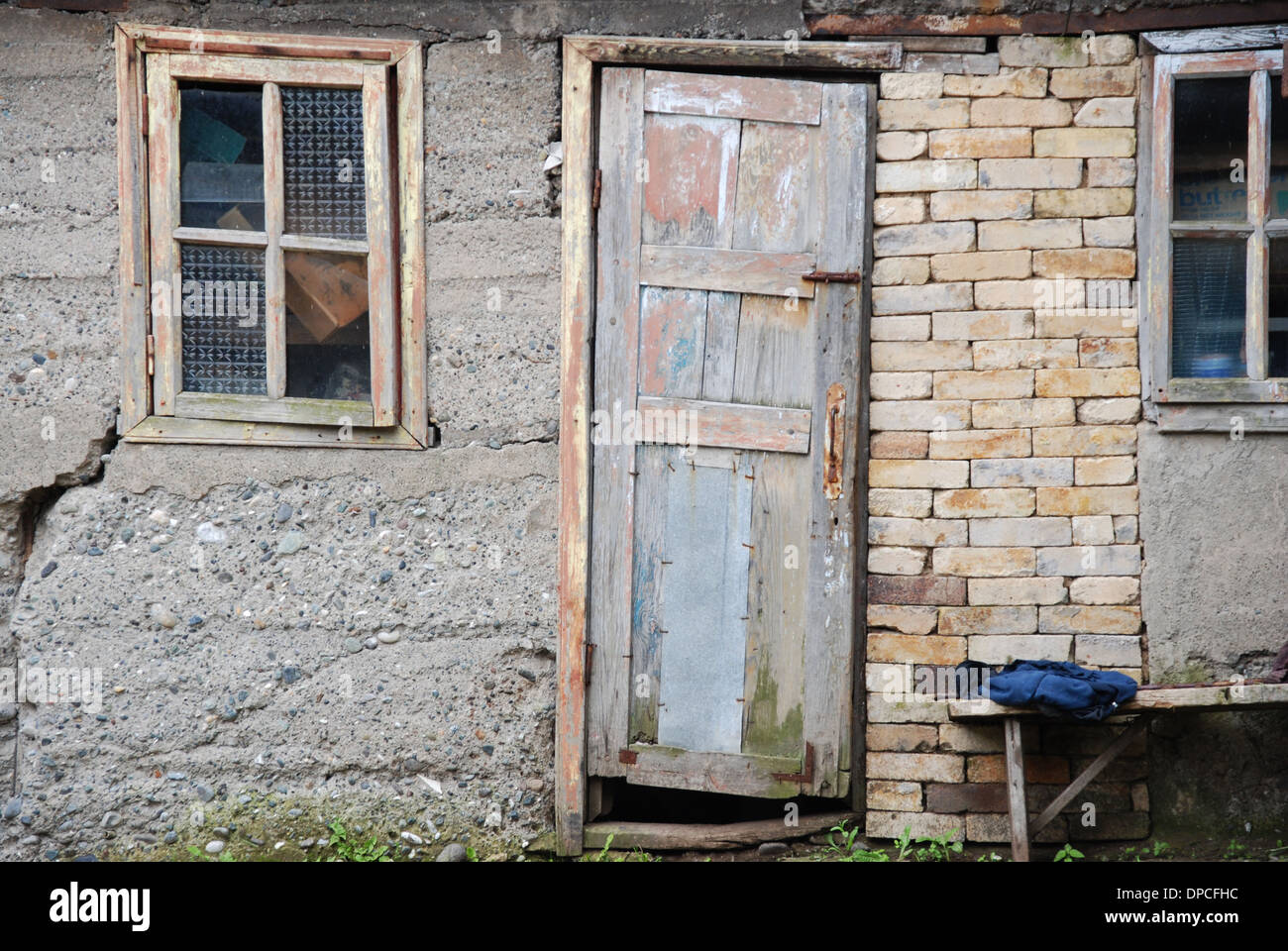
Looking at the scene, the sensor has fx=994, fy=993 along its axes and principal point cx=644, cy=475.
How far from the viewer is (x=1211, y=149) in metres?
3.47

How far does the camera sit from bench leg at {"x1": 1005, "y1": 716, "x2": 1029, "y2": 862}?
3191 millimetres

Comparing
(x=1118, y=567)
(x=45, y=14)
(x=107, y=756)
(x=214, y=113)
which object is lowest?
(x=107, y=756)

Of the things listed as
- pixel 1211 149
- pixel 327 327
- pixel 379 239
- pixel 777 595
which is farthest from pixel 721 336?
pixel 1211 149

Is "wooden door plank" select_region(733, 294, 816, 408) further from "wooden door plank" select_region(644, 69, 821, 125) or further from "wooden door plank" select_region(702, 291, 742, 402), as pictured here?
"wooden door plank" select_region(644, 69, 821, 125)

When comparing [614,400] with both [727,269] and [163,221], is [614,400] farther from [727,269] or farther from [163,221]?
[163,221]

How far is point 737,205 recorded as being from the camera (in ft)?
11.4

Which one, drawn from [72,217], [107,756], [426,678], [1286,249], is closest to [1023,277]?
[1286,249]

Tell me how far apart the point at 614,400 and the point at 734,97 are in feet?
3.72

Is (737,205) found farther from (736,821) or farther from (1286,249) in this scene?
(736,821)

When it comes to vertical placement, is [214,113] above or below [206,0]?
below

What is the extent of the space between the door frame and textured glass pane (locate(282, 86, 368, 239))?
2.41ft

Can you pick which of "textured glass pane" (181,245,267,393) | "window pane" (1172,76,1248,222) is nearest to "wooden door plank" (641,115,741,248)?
"textured glass pane" (181,245,267,393)

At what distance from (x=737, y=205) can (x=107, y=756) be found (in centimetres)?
287
